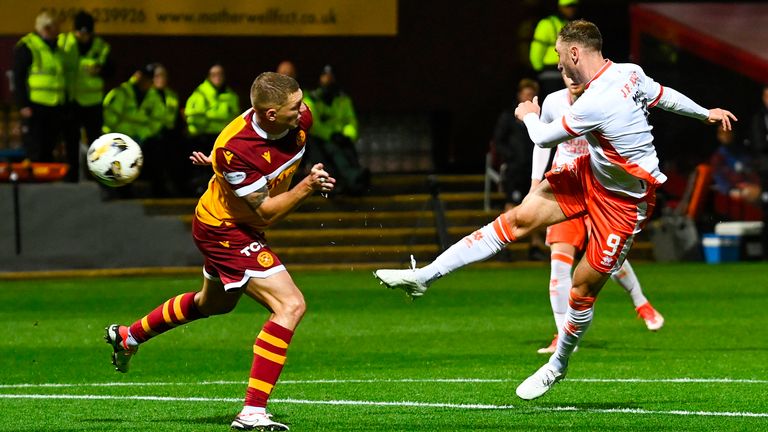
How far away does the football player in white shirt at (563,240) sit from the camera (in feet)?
37.0

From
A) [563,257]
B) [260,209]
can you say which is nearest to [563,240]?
[563,257]

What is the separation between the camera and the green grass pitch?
934cm

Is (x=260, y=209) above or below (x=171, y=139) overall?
above

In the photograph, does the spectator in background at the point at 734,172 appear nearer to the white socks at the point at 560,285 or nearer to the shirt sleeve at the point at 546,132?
the white socks at the point at 560,285

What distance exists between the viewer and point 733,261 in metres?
23.6

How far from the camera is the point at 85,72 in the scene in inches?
835

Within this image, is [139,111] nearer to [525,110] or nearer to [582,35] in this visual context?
[525,110]

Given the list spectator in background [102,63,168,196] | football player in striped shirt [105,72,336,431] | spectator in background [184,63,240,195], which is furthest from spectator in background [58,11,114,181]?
football player in striped shirt [105,72,336,431]

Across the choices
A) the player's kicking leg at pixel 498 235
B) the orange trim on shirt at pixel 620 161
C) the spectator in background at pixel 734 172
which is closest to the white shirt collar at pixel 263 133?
the player's kicking leg at pixel 498 235

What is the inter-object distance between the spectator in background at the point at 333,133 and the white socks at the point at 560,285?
33.8 ft

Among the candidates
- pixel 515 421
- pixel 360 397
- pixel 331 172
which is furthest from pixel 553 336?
pixel 331 172

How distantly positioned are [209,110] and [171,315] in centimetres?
1252

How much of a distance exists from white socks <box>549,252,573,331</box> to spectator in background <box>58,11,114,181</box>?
996cm

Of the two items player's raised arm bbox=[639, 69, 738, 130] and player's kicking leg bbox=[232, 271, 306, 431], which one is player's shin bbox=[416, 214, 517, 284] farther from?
player's raised arm bbox=[639, 69, 738, 130]
